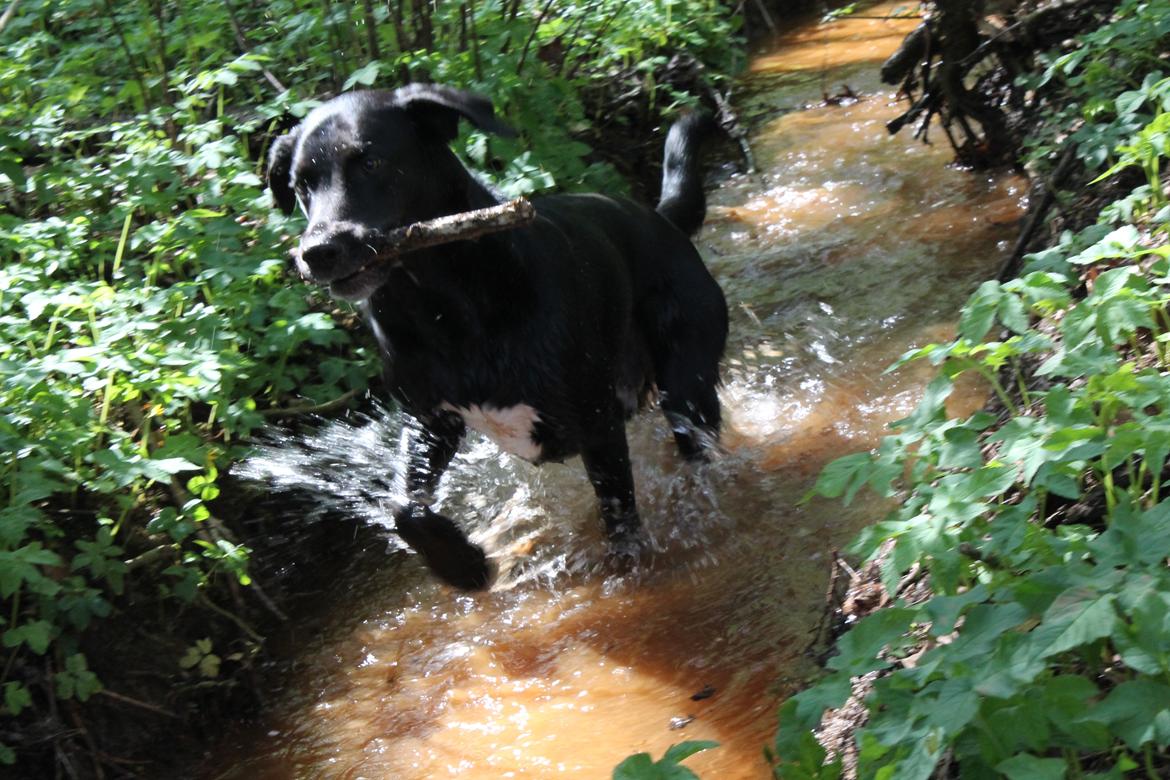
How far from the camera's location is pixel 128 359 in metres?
3.30

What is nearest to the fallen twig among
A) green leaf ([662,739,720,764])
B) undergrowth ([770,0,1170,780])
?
undergrowth ([770,0,1170,780])

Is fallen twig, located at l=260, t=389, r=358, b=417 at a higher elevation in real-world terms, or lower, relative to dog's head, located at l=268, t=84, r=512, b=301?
lower

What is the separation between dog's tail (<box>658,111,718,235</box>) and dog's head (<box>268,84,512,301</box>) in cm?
152

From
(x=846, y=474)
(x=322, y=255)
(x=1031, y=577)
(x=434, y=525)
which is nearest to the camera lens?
(x=1031, y=577)

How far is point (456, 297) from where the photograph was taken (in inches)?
142

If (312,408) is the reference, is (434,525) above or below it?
below

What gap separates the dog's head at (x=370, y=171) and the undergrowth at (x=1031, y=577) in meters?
1.58

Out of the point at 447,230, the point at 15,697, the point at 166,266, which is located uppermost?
the point at 447,230

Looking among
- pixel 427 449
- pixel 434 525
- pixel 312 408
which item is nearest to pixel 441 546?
pixel 434 525

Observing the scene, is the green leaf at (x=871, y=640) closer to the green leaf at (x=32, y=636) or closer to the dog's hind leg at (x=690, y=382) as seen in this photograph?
the green leaf at (x=32, y=636)

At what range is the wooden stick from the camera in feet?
10.4

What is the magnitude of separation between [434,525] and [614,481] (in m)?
0.69

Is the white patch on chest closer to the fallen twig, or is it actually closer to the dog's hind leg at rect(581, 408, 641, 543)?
the dog's hind leg at rect(581, 408, 641, 543)

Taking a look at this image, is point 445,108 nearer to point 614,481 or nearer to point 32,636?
point 614,481
